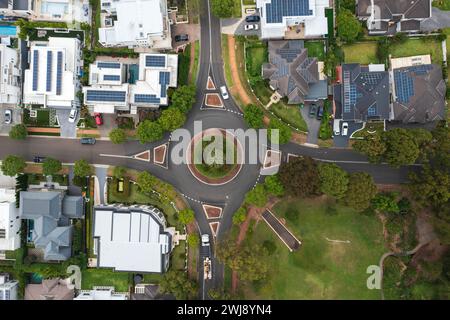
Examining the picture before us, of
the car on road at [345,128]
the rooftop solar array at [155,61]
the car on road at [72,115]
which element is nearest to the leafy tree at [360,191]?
the car on road at [345,128]

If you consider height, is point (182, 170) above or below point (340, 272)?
above

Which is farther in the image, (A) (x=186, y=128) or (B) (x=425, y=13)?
A: (A) (x=186, y=128)

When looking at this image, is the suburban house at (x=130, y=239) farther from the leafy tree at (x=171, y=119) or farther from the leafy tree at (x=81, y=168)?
the leafy tree at (x=171, y=119)

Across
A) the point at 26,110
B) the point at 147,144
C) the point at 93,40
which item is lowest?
the point at 147,144

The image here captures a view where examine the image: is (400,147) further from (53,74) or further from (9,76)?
(9,76)

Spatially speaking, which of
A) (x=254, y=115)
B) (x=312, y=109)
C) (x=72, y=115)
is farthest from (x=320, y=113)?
(x=72, y=115)

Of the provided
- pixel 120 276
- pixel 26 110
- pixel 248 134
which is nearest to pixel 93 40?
pixel 26 110

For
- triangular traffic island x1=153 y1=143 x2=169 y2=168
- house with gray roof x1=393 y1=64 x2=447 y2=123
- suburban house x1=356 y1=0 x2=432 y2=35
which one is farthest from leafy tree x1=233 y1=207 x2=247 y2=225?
suburban house x1=356 y1=0 x2=432 y2=35

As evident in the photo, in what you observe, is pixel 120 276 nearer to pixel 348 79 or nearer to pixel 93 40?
pixel 93 40
